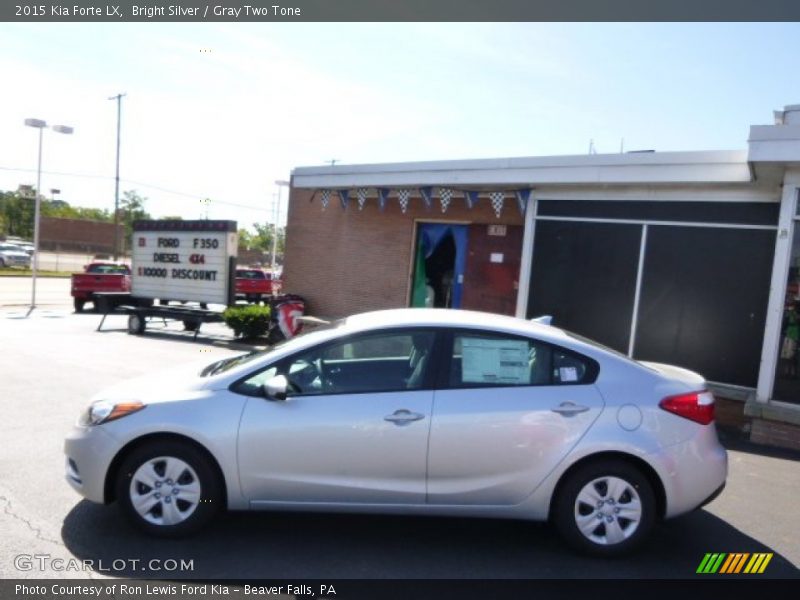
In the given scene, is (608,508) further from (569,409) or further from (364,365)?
(364,365)

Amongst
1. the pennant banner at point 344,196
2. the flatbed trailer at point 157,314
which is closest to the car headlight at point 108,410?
the pennant banner at point 344,196

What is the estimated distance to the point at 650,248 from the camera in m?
10.3

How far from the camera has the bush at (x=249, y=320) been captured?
14.5 m

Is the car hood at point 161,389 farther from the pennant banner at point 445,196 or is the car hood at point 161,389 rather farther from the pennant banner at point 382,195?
the pennant banner at point 382,195

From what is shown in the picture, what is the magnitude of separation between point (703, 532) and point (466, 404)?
212 cm

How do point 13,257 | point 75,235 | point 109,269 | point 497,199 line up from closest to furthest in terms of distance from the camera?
point 497,199
point 109,269
point 13,257
point 75,235

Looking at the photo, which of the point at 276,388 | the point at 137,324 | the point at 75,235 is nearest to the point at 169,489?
the point at 276,388

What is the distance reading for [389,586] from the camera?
3.84 meters

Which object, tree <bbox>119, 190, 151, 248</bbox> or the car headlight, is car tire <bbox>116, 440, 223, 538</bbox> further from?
tree <bbox>119, 190, 151, 248</bbox>

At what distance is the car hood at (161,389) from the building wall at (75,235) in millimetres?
75411

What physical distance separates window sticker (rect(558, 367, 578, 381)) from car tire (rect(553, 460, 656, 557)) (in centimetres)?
55

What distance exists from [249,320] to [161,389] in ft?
33.2

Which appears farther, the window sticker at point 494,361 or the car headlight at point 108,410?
the window sticker at point 494,361

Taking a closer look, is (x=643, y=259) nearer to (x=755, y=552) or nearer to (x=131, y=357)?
(x=755, y=552)
